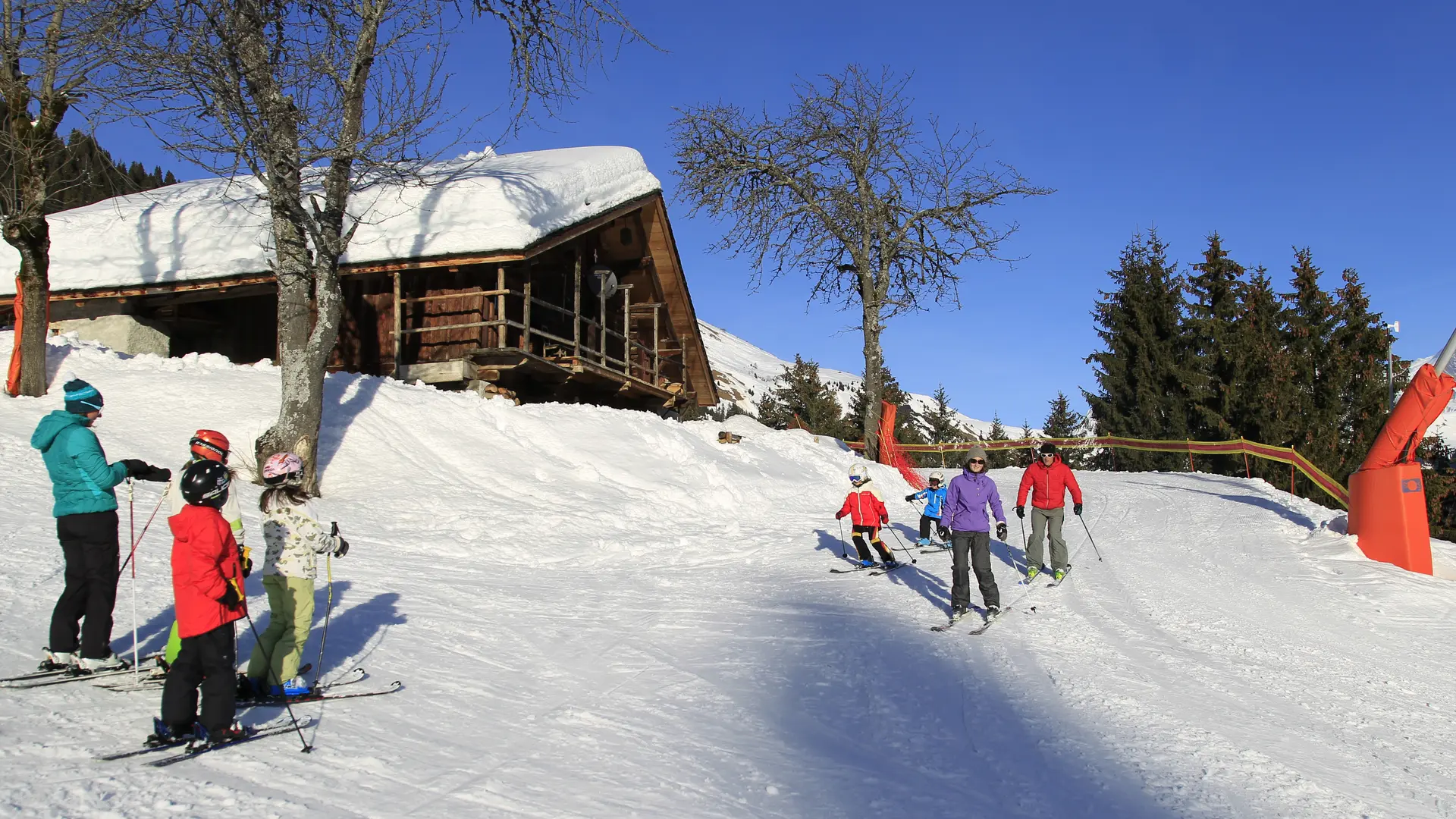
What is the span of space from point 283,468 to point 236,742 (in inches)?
56.9

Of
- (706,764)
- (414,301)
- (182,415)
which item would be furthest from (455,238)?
(706,764)

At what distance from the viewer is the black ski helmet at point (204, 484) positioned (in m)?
4.70

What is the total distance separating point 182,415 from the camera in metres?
13.5

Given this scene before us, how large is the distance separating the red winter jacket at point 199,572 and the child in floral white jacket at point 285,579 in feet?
1.95

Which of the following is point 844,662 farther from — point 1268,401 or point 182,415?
point 1268,401

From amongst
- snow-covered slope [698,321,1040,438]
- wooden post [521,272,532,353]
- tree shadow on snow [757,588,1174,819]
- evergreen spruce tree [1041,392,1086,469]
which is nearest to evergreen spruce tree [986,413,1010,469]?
evergreen spruce tree [1041,392,1086,469]

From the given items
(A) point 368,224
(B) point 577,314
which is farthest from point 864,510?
(A) point 368,224

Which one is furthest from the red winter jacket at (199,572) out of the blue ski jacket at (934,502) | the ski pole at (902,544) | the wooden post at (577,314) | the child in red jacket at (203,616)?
the wooden post at (577,314)

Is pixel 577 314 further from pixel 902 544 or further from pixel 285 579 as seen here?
pixel 285 579

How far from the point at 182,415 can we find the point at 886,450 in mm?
14760

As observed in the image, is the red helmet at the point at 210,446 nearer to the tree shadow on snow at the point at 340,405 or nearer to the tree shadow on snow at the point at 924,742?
the tree shadow on snow at the point at 924,742

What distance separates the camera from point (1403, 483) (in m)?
11.7

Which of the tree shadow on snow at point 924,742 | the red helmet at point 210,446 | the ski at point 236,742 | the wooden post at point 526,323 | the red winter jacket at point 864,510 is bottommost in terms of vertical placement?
the tree shadow on snow at point 924,742

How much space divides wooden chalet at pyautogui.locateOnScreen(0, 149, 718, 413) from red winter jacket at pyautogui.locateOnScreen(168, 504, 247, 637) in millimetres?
13247
